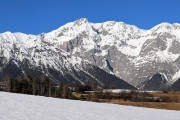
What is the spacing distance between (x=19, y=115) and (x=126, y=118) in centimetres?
1225

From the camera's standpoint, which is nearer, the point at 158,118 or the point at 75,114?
the point at 75,114

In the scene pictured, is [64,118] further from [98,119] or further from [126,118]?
[126,118]

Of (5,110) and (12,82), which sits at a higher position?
(12,82)

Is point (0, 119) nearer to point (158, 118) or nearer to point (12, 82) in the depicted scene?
point (158, 118)

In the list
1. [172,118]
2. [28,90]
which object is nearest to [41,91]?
[28,90]

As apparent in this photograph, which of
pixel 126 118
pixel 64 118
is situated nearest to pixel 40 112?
pixel 64 118

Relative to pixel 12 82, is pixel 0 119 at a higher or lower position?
lower

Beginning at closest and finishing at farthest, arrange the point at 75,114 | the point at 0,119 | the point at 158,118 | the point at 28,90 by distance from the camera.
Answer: the point at 0,119 < the point at 75,114 < the point at 158,118 < the point at 28,90

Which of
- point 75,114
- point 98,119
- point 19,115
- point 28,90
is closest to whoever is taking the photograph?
point 19,115

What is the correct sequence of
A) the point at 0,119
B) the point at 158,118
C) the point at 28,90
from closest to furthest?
the point at 0,119
the point at 158,118
the point at 28,90

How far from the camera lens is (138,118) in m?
37.8

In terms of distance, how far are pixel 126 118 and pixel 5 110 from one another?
521 inches

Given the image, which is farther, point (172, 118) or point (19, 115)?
point (172, 118)

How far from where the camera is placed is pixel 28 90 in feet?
607
